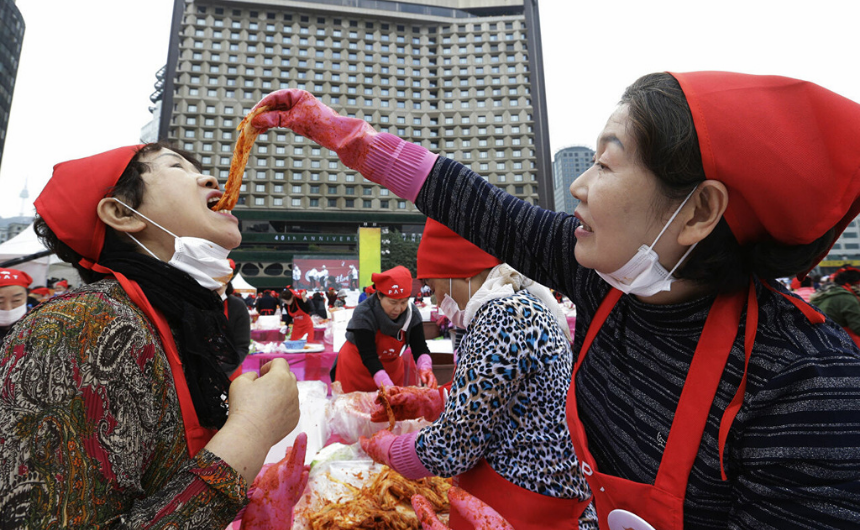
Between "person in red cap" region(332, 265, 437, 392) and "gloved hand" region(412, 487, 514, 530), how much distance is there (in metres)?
2.16

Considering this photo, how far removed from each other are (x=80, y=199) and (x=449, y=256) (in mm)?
1575

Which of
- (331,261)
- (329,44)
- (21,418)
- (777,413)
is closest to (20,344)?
(21,418)

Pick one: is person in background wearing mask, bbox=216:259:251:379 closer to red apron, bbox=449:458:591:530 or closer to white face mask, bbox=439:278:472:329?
white face mask, bbox=439:278:472:329

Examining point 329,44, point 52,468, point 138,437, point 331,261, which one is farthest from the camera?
point 329,44

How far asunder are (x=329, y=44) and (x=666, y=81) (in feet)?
232

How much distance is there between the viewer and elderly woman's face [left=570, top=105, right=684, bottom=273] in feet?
3.04

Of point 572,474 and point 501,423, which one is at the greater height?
point 501,423

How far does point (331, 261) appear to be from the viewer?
114 ft

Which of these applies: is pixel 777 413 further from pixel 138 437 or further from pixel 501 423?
pixel 138 437

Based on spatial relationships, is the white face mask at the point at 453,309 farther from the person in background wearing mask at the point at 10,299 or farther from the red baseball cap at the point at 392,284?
the person in background wearing mask at the point at 10,299

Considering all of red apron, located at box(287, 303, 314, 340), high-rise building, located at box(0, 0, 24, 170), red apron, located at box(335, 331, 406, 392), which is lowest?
red apron, located at box(287, 303, 314, 340)

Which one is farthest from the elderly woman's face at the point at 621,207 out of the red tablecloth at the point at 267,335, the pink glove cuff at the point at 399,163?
the red tablecloth at the point at 267,335

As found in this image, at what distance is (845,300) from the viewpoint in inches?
156

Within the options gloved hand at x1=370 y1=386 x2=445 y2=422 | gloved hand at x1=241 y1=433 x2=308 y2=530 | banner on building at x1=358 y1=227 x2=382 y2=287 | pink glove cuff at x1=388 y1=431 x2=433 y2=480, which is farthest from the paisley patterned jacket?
banner on building at x1=358 y1=227 x2=382 y2=287
